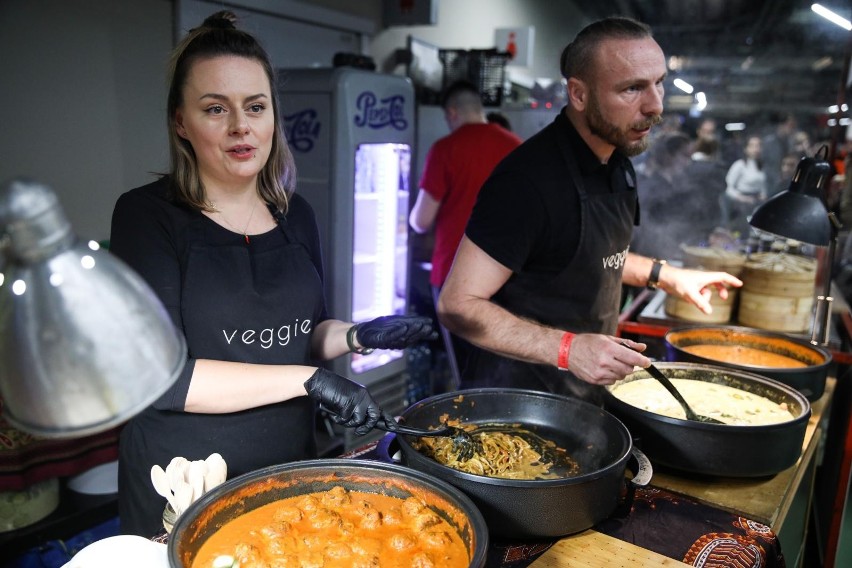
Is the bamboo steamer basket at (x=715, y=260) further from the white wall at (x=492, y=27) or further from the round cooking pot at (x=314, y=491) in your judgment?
the white wall at (x=492, y=27)

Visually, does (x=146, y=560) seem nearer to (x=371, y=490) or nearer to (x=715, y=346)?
(x=371, y=490)

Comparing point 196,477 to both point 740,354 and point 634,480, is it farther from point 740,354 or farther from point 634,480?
point 740,354

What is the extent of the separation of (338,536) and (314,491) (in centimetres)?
16

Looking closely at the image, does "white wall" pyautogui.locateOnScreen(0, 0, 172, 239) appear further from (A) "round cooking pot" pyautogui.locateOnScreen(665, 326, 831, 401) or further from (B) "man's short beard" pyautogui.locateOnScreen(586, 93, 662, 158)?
(A) "round cooking pot" pyautogui.locateOnScreen(665, 326, 831, 401)

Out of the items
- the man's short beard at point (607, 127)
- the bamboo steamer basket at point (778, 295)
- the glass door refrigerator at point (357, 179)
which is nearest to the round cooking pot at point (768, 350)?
the bamboo steamer basket at point (778, 295)

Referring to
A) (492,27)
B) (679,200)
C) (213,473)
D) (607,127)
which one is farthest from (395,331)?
(492,27)

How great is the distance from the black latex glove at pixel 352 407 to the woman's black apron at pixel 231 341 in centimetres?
43

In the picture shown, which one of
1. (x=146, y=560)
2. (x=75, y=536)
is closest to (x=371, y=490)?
(x=146, y=560)

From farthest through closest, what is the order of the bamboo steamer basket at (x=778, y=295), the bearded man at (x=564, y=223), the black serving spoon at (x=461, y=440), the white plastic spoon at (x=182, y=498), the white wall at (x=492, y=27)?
the white wall at (x=492, y=27)
the bamboo steamer basket at (x=778, y=295)
the bearded man at (x=564, y=223)
the black serving spoon at (x=461, y=440)
the white plastic spoon at (x=182, y=498)

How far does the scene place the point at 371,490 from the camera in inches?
56.9

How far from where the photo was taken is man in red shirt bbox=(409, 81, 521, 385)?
4.75m

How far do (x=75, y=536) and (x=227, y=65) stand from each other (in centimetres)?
240

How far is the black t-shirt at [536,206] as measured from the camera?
2.26 metres

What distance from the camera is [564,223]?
7.65 ft
